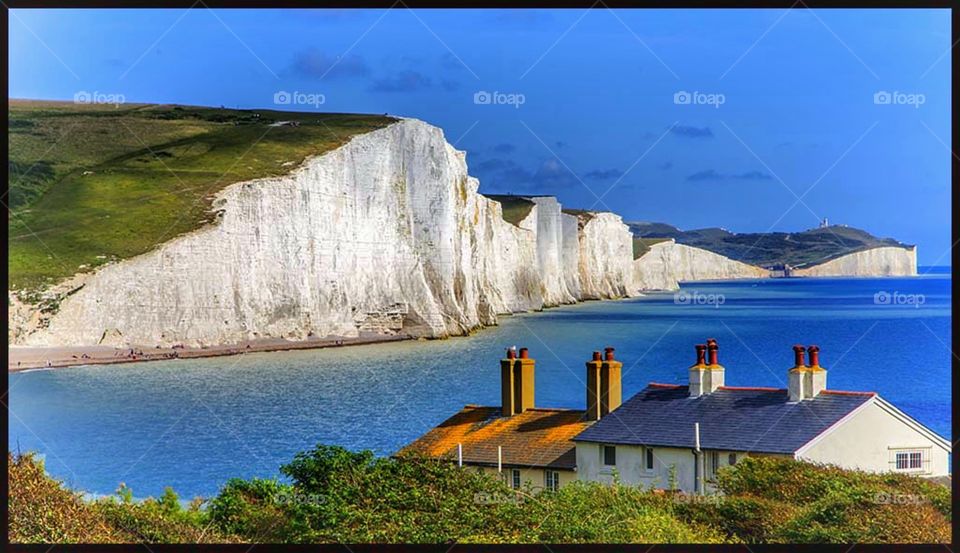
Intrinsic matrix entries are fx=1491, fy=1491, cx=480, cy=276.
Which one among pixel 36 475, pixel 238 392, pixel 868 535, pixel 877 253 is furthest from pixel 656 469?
pixel 877 253

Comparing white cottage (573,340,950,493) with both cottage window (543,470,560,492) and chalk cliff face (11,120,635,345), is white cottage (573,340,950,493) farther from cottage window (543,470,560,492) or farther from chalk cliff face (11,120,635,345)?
chalk cliff face (11,120,635,345)

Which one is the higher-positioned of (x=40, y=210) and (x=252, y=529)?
(x=40, y=210)

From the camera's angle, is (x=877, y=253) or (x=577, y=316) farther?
(x=877, y=253)

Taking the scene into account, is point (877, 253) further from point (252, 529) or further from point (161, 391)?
point (252, 529)

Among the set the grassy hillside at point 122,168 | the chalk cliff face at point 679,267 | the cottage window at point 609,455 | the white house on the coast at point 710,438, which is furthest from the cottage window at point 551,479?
the chalk cliff face at point 679,267

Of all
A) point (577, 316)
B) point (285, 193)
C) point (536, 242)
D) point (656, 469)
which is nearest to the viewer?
point (656, 469)

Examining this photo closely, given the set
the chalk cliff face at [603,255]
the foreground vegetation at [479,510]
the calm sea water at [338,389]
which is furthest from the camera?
the chalk cliff face at [603,255]

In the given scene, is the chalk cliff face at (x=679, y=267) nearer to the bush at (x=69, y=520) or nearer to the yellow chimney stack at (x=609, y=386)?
the yellow chimney stack at (x=609, y=386)

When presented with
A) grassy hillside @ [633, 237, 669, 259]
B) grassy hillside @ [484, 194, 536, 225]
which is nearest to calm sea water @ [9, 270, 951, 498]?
grassy hillside @ [484, 194, 536, 225]
